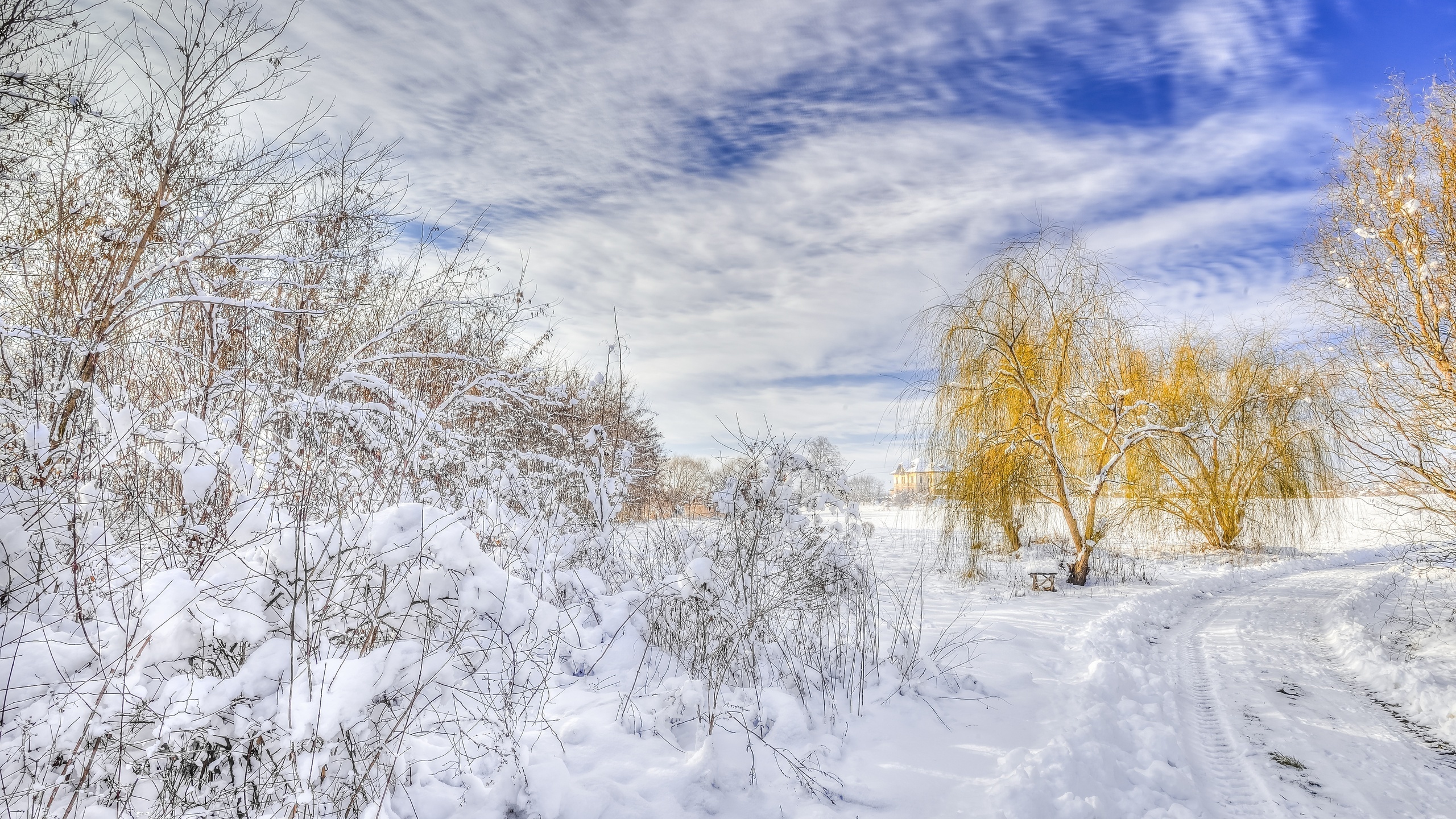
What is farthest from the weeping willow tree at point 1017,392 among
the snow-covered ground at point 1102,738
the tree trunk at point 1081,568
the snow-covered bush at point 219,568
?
the snow-covered bush at point 219,568

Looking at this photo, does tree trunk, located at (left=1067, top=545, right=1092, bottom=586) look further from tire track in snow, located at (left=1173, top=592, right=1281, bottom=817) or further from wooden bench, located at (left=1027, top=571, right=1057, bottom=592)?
tire track in snow, located at (left=1173, top=592, right=1281, bottom=817)

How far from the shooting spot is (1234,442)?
51.1ft

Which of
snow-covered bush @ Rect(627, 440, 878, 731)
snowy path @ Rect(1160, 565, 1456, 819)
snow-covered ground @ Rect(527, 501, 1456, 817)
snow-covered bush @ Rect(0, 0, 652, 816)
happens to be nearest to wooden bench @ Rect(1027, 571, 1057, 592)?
snow-covered ground @ Rect(527, 501, 1456, 817)

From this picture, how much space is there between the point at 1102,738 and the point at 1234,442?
49.9 feet

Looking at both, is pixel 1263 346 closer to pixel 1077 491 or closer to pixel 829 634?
pixel 1077 491

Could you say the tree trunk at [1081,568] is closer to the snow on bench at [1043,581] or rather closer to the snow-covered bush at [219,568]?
the snow on bench at [1043,581]

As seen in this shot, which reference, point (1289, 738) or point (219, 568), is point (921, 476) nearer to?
point (1289, 738)

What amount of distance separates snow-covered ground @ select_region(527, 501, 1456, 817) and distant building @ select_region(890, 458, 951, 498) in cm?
429

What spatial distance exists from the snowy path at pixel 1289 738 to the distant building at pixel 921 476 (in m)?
4.79

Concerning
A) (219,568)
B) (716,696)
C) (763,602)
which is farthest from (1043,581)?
(219,568)

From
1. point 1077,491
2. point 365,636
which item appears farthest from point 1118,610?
point 365,636

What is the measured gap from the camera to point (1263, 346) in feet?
52.5

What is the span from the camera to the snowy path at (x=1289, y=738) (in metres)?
3.68

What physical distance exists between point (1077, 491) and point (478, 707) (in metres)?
11.6
